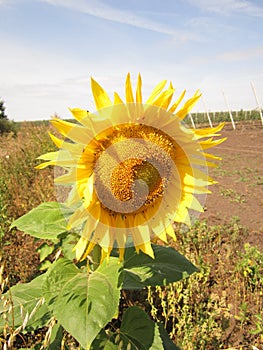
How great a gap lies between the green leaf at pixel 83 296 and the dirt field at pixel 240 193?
2.70m

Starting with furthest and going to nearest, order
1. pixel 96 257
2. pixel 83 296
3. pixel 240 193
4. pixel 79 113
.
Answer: pixel 240 193, pixel 96 257, pixel 83 296, pixel 79 113

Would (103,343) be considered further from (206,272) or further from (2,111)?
(2,111)

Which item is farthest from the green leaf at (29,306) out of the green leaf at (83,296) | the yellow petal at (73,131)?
the yellow petal at (73,131)

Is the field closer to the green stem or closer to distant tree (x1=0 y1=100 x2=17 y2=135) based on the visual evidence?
the green stem

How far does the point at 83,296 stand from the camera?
1.06 meters

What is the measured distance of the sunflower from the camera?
3.20 feet

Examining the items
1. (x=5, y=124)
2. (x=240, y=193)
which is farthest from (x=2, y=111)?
(x=240, y=193)

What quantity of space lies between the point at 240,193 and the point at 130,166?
203 inches

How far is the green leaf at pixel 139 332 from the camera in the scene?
132cm

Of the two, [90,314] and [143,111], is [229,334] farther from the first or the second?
[143,111]

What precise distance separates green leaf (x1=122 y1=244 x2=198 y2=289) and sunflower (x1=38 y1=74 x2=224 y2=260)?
0.68ft

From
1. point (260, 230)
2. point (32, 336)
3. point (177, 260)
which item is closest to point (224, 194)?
point (260, 230)

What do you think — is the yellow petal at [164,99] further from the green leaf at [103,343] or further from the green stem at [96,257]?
the green leaf at [103,343]

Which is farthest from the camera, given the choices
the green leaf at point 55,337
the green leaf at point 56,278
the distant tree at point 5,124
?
the distant tree at point 5,124
